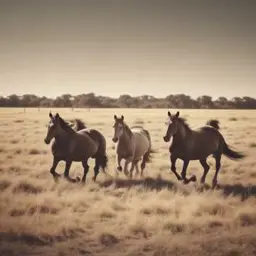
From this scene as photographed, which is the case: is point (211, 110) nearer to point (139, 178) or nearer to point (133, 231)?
point (139, 178)

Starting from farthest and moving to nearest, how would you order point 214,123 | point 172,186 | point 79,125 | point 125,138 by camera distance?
1. point 79,125
2. point 214,123
3. point 125,138
4. point 172,186

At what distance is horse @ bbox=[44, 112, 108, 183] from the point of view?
7.20 m

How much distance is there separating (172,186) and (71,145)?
2.55 metres

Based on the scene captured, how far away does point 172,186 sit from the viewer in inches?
285

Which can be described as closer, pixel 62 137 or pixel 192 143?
pixel 62 137

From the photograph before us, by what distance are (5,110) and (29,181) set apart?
1739 mm

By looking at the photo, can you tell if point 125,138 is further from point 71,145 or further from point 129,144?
point 71,145

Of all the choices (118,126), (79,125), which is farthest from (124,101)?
(79,125)

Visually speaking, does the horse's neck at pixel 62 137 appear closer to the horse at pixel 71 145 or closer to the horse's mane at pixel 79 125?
the horse at pixel 71 145

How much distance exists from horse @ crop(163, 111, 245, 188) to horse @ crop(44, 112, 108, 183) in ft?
6.50

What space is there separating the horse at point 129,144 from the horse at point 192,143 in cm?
126

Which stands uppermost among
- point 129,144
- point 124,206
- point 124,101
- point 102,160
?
point 124,101

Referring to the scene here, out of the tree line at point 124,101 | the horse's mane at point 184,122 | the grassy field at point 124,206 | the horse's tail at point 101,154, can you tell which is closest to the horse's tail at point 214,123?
the grassy field at point 124,206

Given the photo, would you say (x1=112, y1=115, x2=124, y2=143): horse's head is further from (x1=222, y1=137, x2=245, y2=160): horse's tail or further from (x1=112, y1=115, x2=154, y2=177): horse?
(x1=222, y1=137, x2=245, y2=160): horse's tail
